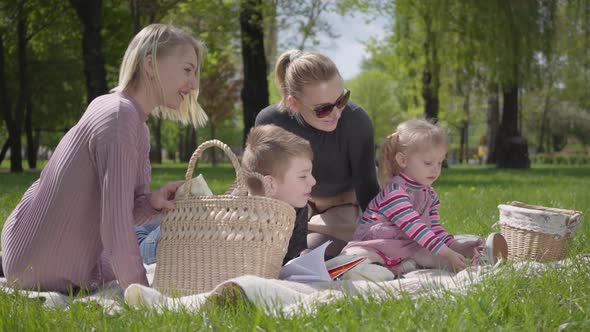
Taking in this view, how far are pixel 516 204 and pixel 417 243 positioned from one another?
89 cm

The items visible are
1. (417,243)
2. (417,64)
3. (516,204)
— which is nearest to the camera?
(417,243)

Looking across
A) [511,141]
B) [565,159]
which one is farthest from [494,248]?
[565,159]

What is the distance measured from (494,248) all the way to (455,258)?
266 millimetres

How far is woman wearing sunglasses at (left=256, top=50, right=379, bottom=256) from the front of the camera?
15.5 ft

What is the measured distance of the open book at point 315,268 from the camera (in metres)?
3.65

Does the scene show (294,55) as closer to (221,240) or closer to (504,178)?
(221,240)

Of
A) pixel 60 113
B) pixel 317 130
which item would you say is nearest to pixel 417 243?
pixel 317 130

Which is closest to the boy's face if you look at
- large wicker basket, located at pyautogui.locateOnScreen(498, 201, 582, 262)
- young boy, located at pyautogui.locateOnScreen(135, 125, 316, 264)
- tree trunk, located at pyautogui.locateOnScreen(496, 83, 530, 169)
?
young boy, located at pyautogui.locateOnScreen(135, 125, 316, 264)

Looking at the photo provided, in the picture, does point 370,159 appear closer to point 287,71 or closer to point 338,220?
point 338,220

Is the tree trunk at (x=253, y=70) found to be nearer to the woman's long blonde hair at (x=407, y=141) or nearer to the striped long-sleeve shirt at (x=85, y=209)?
the woman's long blonde hair at (x=407, y=141)

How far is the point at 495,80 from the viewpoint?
17.3 metres

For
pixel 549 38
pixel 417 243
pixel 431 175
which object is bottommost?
pixel 417 243

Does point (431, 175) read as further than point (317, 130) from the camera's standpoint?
No

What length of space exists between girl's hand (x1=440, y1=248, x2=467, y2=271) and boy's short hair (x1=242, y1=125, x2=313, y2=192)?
101 cm
